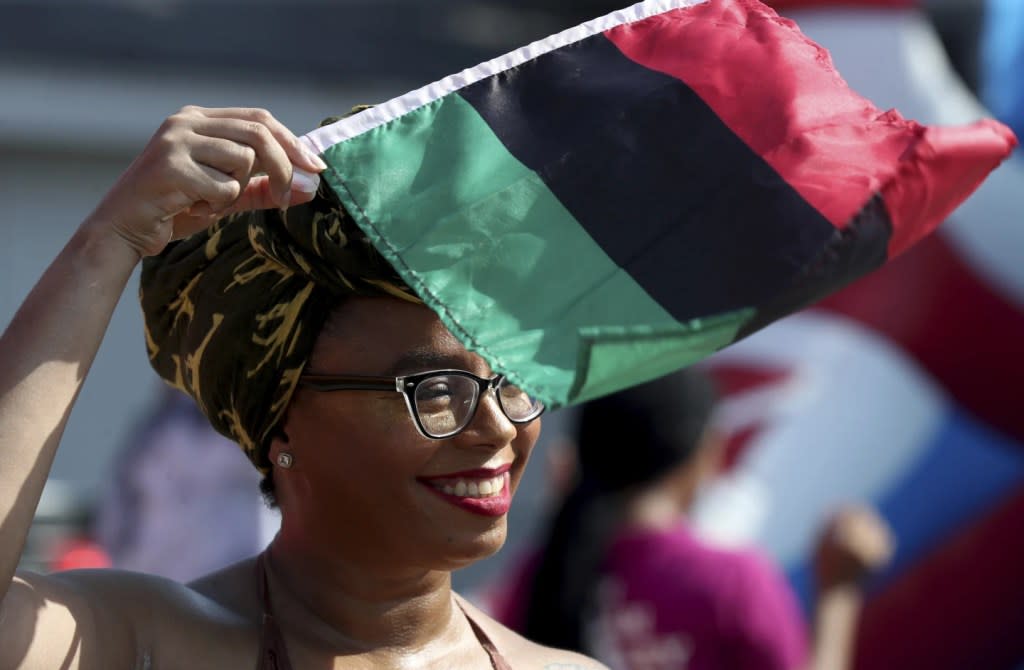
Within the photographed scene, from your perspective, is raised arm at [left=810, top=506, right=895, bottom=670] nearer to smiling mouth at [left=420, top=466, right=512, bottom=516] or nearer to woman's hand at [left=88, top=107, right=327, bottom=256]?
smiling mouth at [left=420, top=466, right=512, bottom=516]

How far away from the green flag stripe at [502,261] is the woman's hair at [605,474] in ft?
5.57

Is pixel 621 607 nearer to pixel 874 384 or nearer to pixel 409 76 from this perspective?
pixel 874 384

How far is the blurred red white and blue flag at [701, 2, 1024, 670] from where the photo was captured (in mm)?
5332

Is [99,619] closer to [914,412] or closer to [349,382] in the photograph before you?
[349,382]

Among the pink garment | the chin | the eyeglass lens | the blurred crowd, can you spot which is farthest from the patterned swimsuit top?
the blurred crowd

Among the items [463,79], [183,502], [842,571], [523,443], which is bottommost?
[842,571]

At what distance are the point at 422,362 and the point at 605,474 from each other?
175cm

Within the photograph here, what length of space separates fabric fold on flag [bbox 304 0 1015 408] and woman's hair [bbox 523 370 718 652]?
1629 millimetres

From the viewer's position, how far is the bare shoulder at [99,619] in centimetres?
177

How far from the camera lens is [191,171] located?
1.74 metres

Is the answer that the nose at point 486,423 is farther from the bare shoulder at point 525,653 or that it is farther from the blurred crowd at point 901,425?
the blurred crowd at point 901,425

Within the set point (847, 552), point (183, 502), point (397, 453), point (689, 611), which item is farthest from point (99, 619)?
point (183, 502)

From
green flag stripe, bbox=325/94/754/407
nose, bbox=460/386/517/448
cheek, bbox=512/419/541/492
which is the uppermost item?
green flag stripe, bbox=325/94/754/407

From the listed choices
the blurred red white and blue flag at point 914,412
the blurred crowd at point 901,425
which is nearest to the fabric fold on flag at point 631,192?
the blurred crowd at point 901,425
